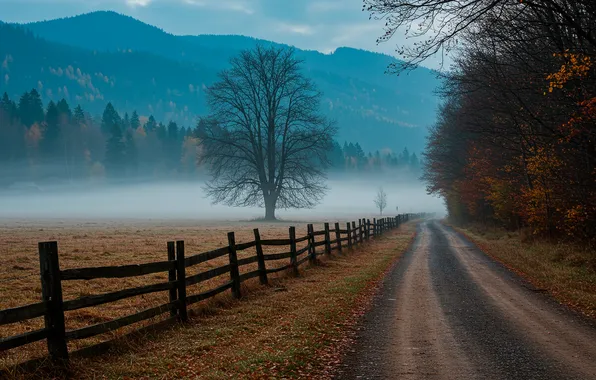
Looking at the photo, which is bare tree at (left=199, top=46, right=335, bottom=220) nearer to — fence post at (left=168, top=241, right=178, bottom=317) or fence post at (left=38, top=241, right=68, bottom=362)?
fence post at (left=168, top=241, right=178, bottom=317)

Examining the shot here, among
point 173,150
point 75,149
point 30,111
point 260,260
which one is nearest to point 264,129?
point 260,260

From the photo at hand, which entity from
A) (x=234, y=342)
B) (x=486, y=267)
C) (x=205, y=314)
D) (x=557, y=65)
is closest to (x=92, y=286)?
(x=205, y=314)

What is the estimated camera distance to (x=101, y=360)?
7.06m

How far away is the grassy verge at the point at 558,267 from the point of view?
11.6 metres

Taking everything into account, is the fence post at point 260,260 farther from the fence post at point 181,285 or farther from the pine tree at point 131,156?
the pine tree at point 131,156

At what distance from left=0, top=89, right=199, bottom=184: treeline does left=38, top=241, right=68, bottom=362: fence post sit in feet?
385

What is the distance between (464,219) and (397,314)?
47606mm

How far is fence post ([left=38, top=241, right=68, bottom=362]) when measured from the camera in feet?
21.3

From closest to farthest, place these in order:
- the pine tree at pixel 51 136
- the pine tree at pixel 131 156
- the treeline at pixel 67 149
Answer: the treeline at pixel 67 149 → the pine tree at pixel 51 136 → the pine tree at pixel 131 156

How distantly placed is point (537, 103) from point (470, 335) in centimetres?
1266

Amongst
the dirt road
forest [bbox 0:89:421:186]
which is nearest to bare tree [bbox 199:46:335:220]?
the dirt road

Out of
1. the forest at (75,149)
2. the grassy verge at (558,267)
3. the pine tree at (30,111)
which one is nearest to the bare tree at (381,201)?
the forest at (75,149)

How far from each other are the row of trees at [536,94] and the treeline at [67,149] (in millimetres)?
102616

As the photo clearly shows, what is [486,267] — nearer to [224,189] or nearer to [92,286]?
[92,286]
